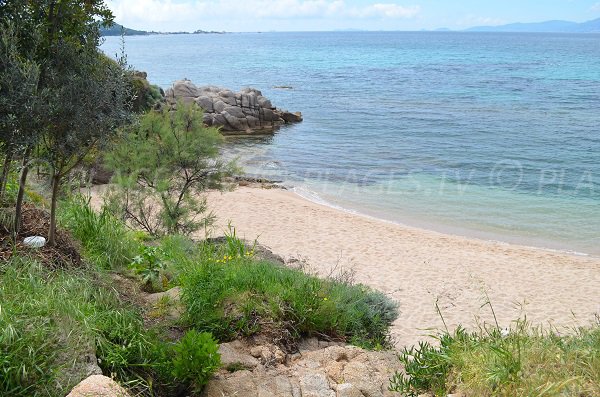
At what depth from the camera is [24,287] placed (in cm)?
545

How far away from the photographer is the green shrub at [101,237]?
758 centimetres

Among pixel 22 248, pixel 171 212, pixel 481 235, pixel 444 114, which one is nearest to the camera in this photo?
pixel 22 248

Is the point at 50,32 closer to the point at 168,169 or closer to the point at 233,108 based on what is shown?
the point at 168,169

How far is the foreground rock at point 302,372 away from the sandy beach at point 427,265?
3.83 meters

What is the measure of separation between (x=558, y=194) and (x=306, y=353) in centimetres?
1905

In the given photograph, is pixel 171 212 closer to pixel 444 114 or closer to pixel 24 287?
pixel 24 287

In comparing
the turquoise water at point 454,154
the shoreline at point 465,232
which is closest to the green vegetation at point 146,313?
the shoreline at point 465,232

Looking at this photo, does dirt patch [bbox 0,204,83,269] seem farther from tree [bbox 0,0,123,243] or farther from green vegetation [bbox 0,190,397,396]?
tree [bbox 0,0,123,243]

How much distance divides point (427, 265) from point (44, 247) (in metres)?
9.54

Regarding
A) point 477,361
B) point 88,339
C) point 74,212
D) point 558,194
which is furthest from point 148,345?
point 558,194

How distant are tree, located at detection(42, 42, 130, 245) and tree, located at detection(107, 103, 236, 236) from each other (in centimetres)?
678

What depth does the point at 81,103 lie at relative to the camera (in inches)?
241

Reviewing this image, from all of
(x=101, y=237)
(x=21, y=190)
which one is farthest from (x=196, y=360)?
(x=101, y=237)

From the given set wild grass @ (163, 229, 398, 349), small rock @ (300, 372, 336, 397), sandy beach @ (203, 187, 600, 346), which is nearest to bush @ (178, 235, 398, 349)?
wild grass @ (163, 229, 398, 349)
